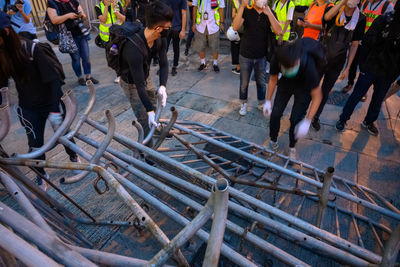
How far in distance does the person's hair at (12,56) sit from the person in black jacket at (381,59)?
4480 mm

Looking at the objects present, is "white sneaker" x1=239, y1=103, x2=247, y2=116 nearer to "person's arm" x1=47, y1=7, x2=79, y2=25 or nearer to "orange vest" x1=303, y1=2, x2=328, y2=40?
"orange vest" x1=303, y1=2, x2=328, y2=40

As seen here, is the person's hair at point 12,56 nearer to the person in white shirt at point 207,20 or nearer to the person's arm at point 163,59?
the person's arm at point 163,59

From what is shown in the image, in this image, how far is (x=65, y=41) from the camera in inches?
196

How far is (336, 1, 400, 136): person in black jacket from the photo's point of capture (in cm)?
346

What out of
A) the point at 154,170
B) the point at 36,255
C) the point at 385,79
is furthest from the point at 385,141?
the point at 36,255

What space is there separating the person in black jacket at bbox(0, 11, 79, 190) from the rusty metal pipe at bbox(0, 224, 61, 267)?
5.30ft

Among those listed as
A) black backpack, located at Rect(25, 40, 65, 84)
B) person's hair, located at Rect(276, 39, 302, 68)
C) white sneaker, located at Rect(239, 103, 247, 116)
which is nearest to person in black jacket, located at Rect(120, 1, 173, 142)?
black backpack, located at Rect(25, 40, 65, 84)

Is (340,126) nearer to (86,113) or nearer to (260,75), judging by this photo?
(260,75)

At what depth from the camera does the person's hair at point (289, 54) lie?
2725mm

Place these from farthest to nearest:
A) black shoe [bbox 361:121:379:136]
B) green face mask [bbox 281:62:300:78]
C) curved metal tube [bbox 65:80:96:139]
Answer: black shoe [bbox 361:121:379:136]
green face mask [bbox 281:62:300:78]
curved metal tube [bbox 65:80:96:139]

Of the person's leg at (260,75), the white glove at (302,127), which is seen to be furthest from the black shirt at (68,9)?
the white glove at (302,127)

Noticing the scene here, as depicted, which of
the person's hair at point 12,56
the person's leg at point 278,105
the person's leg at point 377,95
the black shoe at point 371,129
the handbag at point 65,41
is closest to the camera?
the person's hair at point 12,56

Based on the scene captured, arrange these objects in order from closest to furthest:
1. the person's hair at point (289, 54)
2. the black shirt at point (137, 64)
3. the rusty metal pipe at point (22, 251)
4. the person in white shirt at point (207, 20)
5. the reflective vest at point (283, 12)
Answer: the rusty metal pipe at point (22, 251) < the black shirt at point (137, 64) < the person's hair at point (289, 54) < the reflective vest at point (283, 12) < the person in white shirt at point (207, 20)

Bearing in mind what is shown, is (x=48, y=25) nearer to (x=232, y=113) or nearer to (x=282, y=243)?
(x=232, y=113)
